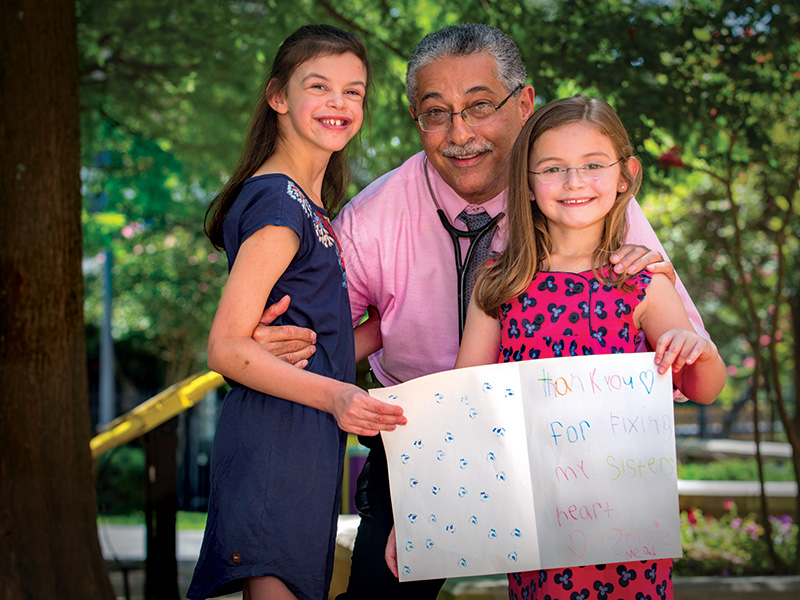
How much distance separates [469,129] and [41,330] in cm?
263

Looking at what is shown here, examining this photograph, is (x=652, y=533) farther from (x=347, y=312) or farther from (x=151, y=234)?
(x=151, y=234)

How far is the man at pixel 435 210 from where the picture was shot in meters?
2.83

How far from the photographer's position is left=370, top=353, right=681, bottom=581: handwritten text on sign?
2074 millimetres

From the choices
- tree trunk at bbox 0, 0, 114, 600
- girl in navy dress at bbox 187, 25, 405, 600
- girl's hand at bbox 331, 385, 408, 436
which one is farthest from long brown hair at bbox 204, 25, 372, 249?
tree trunk at bbox 0, 0, 114, 600

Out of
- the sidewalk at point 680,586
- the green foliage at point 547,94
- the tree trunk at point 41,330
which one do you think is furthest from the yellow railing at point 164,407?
the green foliage at point 547,94

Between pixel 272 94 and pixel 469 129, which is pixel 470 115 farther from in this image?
pixel 272 94

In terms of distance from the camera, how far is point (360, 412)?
2.01 metres

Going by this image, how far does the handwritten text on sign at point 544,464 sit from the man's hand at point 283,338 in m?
0.22

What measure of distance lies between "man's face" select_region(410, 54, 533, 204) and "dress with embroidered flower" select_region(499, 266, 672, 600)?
27.1 inches

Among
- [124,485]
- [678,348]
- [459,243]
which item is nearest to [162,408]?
[459,243]

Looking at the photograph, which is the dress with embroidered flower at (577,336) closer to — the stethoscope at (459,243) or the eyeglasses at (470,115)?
the stethoscope at (459,243)

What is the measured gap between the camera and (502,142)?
9.42ft

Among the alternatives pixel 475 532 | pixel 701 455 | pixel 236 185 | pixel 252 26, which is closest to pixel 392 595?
pixel 475 532

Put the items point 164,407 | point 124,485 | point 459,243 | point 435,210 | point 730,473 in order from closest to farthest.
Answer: point 459,243, point 435,210, point 164,407, point 730,473, point 124,485
